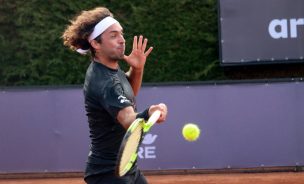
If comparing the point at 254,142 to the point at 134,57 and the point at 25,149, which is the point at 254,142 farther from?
the point at 134,57

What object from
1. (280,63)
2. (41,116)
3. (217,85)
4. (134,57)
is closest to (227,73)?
(280,63)

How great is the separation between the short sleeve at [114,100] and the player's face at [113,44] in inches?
10.9

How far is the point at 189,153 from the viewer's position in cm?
988

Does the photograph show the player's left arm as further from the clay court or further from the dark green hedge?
the dark green hedge

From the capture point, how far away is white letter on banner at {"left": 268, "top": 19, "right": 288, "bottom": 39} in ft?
36.0

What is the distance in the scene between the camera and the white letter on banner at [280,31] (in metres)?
11.0

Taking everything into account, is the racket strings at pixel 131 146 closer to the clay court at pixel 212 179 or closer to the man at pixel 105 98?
the man at pixel 105 98

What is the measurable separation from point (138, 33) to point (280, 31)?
8.37 feet

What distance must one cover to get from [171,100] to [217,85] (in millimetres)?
728

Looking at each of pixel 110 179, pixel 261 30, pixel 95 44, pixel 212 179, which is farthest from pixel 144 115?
pixel 261 30

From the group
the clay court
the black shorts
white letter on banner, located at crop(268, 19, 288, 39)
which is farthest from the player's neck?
white letter on banner, located at crop(268, 19, 288, 39)

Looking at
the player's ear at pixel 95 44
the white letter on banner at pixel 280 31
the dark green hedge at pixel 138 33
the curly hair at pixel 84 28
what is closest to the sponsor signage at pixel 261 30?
the white letter on banner at pixel 280 31

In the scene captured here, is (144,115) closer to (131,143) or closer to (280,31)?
(131,143)

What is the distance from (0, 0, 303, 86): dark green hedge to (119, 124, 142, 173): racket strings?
8269 millimetres
